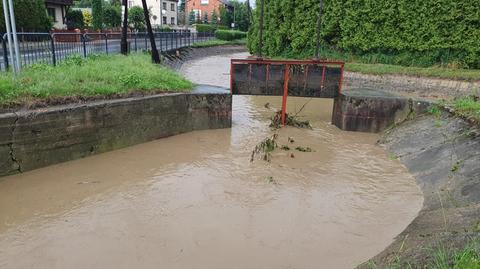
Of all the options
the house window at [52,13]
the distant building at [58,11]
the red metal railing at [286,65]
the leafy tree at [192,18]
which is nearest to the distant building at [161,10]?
the leafy tree at [192,18]

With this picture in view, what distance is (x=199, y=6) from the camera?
273 ft

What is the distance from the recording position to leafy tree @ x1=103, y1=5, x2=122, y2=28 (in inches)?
1625

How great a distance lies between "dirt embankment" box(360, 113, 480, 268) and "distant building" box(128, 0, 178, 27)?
58.2 m

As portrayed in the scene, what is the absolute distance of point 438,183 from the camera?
6.75 metres

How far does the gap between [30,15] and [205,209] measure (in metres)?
22.0

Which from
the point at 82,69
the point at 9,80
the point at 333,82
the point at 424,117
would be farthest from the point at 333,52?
the point at 9,80

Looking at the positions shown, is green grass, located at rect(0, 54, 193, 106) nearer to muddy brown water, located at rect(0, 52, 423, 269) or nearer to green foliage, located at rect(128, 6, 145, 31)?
muddy brown water, located at rect(0, 52, 423, 269)

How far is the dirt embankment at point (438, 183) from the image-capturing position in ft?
12.3

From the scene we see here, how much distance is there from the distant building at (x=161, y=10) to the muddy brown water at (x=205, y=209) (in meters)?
57.8

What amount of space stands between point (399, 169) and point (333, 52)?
40.9 ft

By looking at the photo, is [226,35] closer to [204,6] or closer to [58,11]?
[58,11]

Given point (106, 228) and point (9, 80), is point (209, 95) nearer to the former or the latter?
point (9, 80)

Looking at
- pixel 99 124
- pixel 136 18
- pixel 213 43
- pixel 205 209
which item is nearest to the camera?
pixel 205 209

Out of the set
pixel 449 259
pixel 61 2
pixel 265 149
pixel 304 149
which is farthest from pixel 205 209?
pixel 61 2
